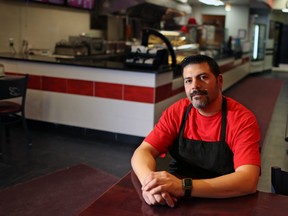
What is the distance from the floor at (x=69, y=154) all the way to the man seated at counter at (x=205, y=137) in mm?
1657

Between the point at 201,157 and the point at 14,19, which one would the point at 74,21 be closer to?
the point at 14,19

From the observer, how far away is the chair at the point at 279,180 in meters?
1.52

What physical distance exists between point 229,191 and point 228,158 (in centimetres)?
32

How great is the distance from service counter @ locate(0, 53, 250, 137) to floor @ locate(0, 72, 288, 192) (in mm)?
222

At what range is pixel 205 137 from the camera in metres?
1.75

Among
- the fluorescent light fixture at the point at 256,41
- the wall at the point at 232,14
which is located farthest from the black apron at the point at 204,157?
the fluorescent light fixture at the point at 256,41

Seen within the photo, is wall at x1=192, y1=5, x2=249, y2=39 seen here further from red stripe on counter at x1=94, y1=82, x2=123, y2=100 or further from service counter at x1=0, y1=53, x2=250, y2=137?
red stripe on counter at x1=94, y1=82, x2=123, y2=100

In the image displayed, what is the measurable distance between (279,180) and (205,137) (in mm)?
391

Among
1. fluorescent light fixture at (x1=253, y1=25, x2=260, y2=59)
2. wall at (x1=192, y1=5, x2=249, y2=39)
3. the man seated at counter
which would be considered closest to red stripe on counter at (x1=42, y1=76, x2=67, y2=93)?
the man seated at counter

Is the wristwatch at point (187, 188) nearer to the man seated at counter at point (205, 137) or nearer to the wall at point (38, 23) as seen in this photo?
the man seated at counter at point (205, 137)

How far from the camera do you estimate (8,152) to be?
13.3 ft

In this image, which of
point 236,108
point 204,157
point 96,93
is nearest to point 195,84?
point 236,108

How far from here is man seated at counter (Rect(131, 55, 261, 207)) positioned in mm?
1599

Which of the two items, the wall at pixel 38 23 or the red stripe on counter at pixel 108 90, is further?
the wall at pixel 38 23
